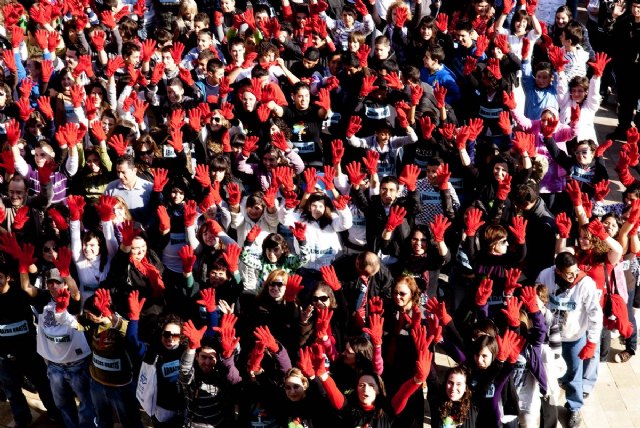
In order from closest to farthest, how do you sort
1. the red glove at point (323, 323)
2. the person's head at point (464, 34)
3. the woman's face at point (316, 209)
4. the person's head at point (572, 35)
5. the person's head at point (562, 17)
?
the red glove at point (323, 323)
the woman's face at point (316, 209)
the person's head at point (572, 35)
the person's head at point (464, 34)
the person's head at point (562, 17)

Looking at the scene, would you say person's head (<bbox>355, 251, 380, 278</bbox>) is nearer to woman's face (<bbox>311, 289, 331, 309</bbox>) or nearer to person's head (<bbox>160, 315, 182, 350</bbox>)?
woman's face (<bbox>311, 289, 331, 309</bbox>)

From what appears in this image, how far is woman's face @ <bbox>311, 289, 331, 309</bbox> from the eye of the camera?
5.78 meters

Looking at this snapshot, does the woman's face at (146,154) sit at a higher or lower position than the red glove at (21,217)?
higher

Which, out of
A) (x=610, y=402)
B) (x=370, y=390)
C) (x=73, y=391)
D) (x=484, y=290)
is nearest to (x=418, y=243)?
(x=484, y=290)

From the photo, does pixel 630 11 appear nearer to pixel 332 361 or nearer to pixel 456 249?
pixel 456 249

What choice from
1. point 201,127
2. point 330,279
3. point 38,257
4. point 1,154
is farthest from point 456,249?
point 1,154

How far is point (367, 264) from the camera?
6.08 m

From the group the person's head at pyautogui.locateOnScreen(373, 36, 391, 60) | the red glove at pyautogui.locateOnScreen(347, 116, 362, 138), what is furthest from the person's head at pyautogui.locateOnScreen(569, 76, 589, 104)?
the red glove at pyautogui.locateOnScreen(347, 116, 362, 138)

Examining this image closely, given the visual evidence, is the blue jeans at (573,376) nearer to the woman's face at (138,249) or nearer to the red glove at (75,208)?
the woman's face at (138,249)

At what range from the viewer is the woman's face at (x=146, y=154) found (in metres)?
7.46

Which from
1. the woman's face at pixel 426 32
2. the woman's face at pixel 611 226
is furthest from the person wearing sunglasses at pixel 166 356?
the woman's face at pixel 426 32

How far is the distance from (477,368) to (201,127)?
3.74 metres

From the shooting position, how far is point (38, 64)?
29.5 ft

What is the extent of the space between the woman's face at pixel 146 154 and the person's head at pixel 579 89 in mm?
4003
